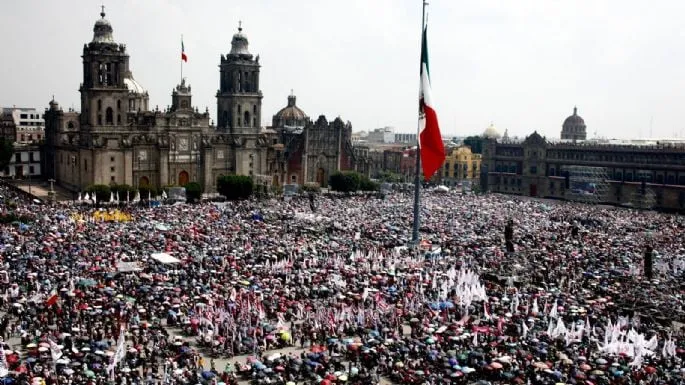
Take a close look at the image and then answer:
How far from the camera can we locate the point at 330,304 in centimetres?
3378

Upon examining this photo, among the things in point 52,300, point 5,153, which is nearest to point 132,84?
point 5,153

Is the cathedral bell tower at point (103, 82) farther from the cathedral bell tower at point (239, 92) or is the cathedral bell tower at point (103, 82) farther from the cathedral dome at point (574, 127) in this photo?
the cathedral dome at point (574, 127)

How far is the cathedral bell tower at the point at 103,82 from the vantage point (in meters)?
82.7

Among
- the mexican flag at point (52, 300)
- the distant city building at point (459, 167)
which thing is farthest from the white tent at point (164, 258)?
the distant city building at point (459, 167)

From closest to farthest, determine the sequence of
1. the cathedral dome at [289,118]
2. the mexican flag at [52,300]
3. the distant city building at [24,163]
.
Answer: the mexican flag at [52,300]
the distant city building at [24,163]
the cathedral dome at [289,118]

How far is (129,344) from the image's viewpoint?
28.4 metres

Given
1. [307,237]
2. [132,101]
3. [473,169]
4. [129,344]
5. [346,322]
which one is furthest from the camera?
[473,169]

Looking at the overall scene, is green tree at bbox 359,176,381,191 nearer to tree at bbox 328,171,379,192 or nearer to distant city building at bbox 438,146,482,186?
tree at bbox 328,171,379,192

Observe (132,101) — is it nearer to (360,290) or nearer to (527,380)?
(360,290)

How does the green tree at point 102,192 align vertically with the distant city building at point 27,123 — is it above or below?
below

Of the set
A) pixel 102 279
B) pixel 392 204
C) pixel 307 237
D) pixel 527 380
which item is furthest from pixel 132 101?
pixel 527 380

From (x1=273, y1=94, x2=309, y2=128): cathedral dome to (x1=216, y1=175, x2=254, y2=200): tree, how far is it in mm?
41621

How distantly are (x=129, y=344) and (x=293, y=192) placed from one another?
5523 cm

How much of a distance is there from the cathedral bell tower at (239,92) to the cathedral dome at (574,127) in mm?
83938
